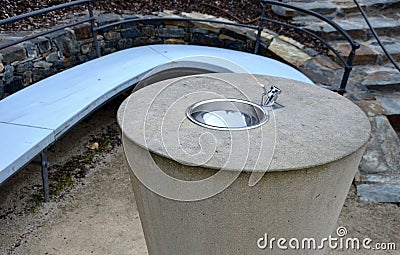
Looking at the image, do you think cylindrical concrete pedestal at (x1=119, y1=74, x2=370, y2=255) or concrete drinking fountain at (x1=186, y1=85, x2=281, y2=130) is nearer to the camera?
cylindrical concrete pedestal at (x1=119, y1=74, x2=370, y2=255)

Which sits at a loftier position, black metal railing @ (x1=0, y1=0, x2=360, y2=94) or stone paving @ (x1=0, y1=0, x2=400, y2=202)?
black metal railing @ (x1=0, y1=0, x2=360, y2=94)

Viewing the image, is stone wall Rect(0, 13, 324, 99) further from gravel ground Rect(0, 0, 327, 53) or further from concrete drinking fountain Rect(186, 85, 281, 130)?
concrete drinking fountain Rect(186, 85, 281, 130)

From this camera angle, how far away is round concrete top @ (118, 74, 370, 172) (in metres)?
1.25

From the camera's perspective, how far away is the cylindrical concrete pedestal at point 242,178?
4.01ft

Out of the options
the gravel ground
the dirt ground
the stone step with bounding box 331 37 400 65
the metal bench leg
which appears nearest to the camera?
the dirt ground

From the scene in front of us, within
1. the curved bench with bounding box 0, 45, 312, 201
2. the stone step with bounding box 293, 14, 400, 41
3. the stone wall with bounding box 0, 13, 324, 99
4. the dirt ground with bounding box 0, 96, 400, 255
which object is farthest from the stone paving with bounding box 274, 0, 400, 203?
the curved bench with bounding box 0, 45, 312, 201

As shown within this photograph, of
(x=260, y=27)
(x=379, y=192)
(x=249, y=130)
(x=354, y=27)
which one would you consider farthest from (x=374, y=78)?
(x=249, y=130)

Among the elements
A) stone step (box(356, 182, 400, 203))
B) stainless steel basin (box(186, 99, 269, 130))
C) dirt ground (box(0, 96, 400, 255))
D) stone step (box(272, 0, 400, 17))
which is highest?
stainless steel basin (box(186, 99, 269, 130))

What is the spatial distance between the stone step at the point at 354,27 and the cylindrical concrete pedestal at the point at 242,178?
241 cm

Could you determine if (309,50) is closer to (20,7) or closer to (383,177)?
(383,177)

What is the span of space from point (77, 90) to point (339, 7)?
2.77 metres

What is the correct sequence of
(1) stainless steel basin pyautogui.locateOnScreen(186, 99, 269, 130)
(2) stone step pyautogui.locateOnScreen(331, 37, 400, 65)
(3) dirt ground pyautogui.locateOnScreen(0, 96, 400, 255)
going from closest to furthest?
(1) stainless steel basin pyautogui.locateOnScreen(186, 99, 269, 130) → (3) dirt ground pyautogui.locateOnScreen(0, 96, 400, 255) → (2) stone step pyautogui.locateOnScreen(331, 37, 400, 65)

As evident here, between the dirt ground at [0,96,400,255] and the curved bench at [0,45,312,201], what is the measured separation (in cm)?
16

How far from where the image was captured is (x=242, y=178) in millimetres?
1201
